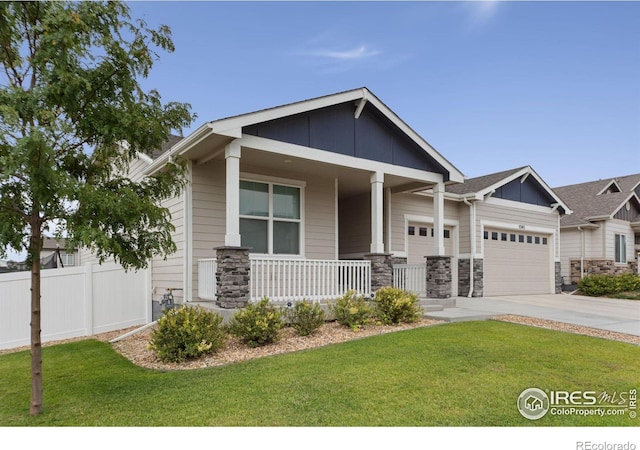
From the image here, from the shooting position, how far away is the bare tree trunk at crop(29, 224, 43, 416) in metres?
→ 4.12

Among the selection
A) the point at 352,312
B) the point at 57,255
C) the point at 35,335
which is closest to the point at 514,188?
the point at 352,312

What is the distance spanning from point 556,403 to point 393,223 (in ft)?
28.8

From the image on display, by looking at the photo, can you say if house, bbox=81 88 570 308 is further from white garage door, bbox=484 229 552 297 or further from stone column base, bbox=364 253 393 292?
white garage door, bbox=484 229 552 297

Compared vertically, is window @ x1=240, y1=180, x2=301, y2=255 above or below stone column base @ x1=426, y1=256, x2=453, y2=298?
above

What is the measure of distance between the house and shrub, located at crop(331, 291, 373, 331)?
98cm

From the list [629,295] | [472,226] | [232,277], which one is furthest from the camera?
[629,295]

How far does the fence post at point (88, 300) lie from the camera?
28.6 feet

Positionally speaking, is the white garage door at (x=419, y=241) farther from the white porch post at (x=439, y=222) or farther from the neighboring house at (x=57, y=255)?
the neighboring house at (x=57, y=255)

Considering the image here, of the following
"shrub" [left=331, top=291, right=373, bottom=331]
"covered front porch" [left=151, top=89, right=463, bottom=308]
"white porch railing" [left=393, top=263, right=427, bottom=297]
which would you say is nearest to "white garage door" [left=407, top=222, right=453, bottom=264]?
"white porch railing" [left=393, top=263, right=427, bottom=297]

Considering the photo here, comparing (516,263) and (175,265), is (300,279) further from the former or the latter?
(516,263)

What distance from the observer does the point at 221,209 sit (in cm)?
937

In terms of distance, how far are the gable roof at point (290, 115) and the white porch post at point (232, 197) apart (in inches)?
9.1

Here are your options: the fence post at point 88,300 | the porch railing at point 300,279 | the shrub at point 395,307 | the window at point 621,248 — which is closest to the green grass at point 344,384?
the shrub at point 395,307

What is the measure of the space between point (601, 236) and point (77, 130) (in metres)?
21.5
